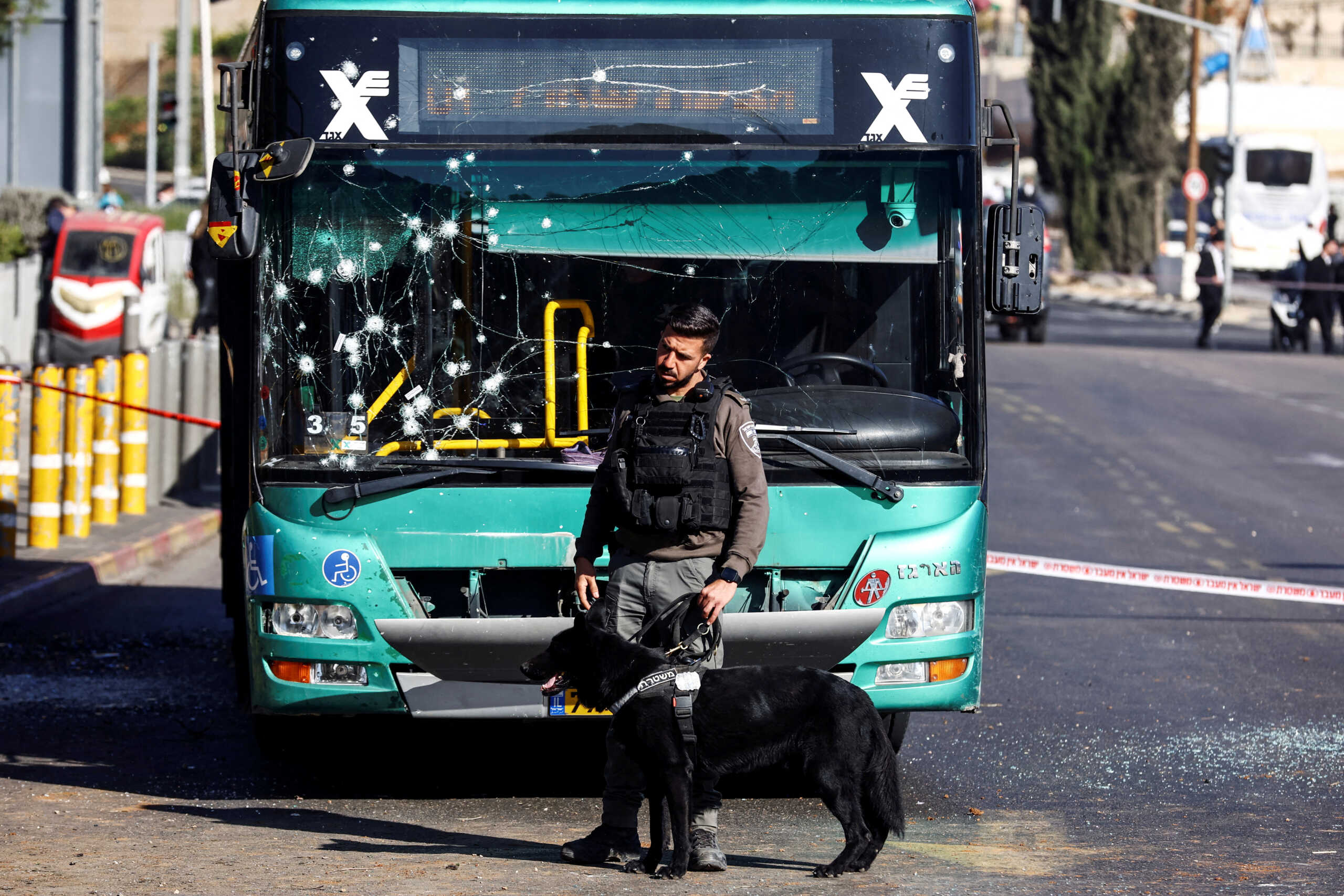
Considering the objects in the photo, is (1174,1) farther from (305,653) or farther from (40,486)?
(305,653)

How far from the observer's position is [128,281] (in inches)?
870

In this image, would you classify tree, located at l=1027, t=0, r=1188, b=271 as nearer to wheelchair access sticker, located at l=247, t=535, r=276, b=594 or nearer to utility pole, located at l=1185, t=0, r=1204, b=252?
utility pole, located at l=1185, t=0, r=1204, b=252

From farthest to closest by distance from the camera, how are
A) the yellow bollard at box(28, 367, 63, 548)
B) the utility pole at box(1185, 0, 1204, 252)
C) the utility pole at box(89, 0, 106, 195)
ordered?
1. the utility pole at box(1185, 0, 1204, 252)
2. the utility pole at box(89, 0, 106, 195)
3. the yellow bollard at box(28, 367, 63, 548)

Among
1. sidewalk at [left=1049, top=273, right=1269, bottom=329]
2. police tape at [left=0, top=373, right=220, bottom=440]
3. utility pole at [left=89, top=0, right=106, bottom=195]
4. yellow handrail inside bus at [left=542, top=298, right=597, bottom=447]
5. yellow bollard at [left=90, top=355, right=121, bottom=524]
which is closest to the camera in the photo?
yellow handrail inside bus at [left=542, top=298, right=597, bottom=447]

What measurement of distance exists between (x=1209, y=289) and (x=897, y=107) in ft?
90.2

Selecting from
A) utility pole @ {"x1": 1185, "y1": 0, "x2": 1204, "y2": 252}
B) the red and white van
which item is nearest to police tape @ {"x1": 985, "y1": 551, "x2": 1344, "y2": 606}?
the red and white van

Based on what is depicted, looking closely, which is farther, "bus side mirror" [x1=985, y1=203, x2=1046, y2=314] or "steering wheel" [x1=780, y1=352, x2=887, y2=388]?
"steering wheel" [x1=780, y1=352, x2=887, y2=388]

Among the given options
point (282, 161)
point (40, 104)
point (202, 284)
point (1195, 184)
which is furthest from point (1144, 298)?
point (282, 161)

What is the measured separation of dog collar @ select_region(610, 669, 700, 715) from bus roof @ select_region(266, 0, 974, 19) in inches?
97.1

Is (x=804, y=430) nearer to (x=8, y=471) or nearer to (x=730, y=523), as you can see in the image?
(x=730, y=523)

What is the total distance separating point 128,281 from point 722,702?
17711 mm

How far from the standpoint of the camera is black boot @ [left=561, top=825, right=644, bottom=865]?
5.93 metres

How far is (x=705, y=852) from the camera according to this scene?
584 centimetres

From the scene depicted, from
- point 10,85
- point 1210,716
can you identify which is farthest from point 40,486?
point 10,85
